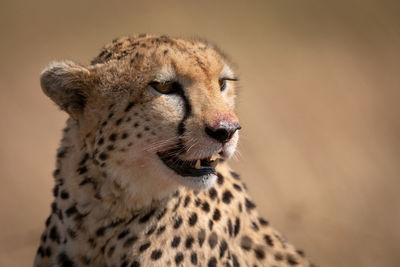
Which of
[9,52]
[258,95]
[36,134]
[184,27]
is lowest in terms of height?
[36,134]

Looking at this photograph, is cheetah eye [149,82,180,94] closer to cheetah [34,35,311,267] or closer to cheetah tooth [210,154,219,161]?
cheetah [34,35,311,267]

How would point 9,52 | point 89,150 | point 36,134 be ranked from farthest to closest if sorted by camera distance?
point 9,52, point 36,134, point 89,150

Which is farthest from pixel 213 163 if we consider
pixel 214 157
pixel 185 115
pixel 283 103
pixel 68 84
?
pixel 283 103

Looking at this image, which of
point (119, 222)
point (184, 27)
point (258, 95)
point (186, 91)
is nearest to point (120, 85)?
point (186, 91)

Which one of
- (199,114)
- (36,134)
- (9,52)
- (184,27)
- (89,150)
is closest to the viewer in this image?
(199,114)

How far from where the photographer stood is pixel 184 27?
20.6ft

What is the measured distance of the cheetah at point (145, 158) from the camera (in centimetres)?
207

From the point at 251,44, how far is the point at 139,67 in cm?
436

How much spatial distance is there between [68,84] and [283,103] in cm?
385

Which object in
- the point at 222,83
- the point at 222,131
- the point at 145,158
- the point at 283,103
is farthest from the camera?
the point at 283,103

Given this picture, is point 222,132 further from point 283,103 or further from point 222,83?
point 283,103

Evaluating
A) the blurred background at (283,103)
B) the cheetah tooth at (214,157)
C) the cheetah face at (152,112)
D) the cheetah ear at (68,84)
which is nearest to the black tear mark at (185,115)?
the cheetah face at (152,112)

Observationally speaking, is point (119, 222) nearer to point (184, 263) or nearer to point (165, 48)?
point (184, 263)

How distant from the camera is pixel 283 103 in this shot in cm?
580
